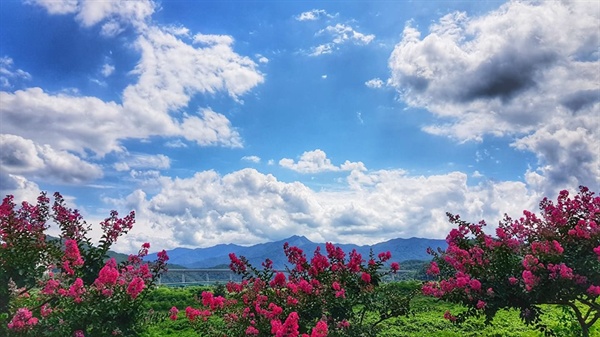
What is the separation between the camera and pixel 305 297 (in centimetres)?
811

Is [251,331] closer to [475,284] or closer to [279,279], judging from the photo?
[279,279]

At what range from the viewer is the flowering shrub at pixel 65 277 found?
7211 millimetres

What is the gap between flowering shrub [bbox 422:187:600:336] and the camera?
7500mm

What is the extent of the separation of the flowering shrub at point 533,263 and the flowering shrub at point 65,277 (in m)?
5.29

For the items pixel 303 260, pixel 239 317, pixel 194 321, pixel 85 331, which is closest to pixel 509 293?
pixel 303 260

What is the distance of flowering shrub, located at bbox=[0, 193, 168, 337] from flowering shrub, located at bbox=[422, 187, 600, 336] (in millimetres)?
5285

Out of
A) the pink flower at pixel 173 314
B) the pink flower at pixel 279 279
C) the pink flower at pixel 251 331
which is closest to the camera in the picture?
the pink flower at pixel 251 331

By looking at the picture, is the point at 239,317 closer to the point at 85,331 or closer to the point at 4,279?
the point at 85,331

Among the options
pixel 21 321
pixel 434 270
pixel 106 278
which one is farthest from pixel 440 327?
pixel 21 321

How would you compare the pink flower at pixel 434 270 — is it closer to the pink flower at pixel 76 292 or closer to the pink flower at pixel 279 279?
the pink flower at pixel 279 279

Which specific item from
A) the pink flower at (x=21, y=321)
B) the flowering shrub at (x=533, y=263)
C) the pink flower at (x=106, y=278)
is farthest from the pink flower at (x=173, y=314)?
the flowering shrub at (x=533, y=263)

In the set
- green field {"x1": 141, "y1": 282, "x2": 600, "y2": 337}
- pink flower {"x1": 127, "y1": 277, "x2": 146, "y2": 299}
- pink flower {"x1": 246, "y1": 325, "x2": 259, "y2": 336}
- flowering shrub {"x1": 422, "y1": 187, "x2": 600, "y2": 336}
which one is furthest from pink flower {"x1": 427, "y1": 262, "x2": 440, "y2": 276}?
pink flower {"x1": 127, "y1": 277, "x2": 146, "y2": 299}

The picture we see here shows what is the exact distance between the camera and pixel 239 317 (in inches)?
316

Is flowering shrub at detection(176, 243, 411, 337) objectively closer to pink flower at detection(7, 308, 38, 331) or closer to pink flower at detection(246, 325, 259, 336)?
pink flower at detection(246, 325, 259, 336)
